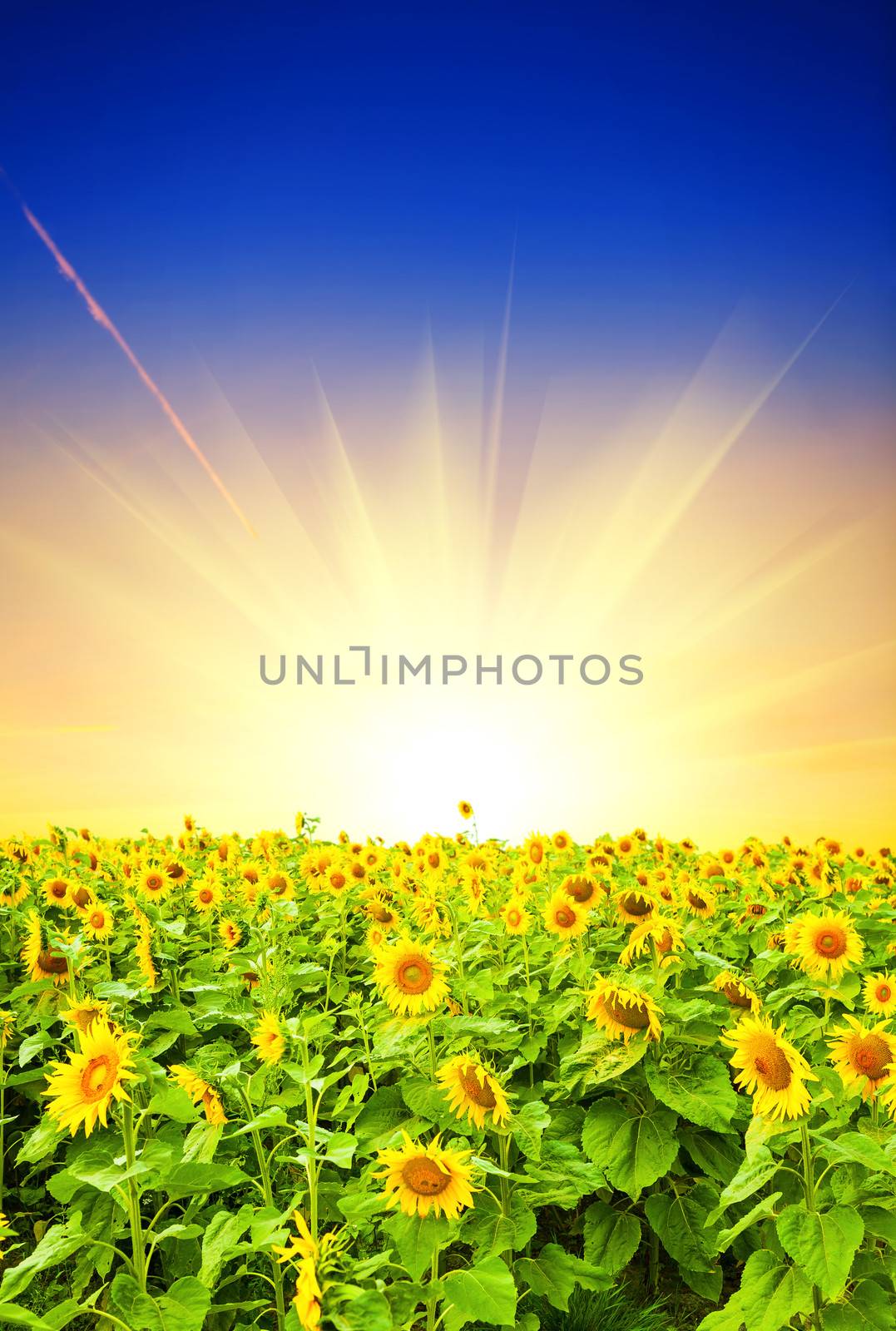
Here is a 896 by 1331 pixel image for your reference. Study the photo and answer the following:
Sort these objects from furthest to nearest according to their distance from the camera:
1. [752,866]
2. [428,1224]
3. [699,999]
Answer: [752,866] < [699,999] < [428,1224]

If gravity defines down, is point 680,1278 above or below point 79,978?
below

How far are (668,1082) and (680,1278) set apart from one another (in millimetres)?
1388

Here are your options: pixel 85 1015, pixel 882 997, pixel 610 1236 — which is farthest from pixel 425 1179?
pixel 882 997

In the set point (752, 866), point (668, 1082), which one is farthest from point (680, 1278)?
point (752, 866)

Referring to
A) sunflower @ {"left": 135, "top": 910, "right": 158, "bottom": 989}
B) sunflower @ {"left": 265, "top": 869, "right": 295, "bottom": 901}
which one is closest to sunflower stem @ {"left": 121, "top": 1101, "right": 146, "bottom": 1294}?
sunflower @ {"left": 135, "top": 910, "right": 158, "bottom": 989}

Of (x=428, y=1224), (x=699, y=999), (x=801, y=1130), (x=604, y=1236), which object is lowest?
(x=604, y=1236)

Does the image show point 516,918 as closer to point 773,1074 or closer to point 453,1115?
point 453,1115

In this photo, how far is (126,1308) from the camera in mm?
2658

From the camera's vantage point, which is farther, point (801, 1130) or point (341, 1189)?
point (341, 1189)

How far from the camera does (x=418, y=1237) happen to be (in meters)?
2.62

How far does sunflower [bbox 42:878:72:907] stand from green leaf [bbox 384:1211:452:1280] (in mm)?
3836

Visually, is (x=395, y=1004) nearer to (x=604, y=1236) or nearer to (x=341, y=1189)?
(x=341, y=1189)

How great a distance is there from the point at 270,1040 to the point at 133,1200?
25.0 inches

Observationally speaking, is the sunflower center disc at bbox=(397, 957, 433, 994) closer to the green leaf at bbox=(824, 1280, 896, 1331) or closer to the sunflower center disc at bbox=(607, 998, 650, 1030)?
the sunflower center disc at bbox=(607, 998, 650, 1030)
